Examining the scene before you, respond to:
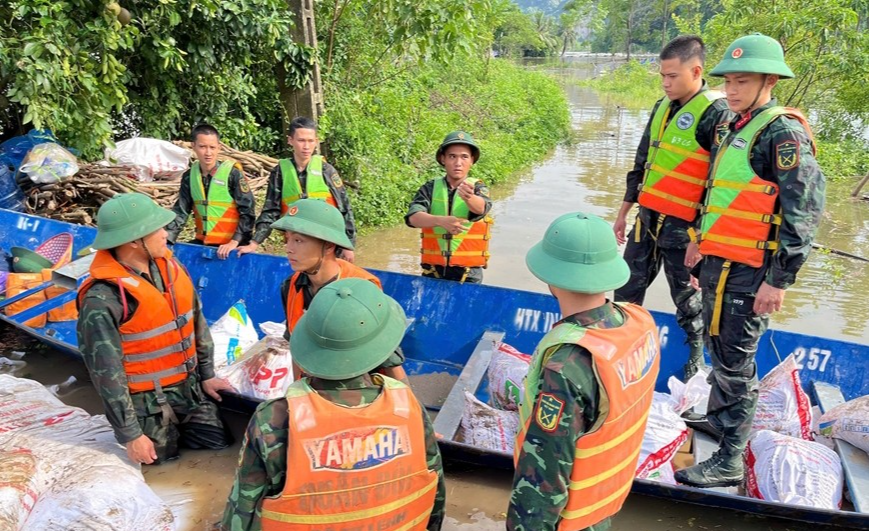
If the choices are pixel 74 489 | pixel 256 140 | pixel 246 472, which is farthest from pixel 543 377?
pixel 256 140

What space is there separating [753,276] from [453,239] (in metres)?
1.98

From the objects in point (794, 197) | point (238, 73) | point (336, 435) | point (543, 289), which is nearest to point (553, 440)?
point (336, 435)

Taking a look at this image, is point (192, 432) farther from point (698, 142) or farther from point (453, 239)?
point (698, 142)

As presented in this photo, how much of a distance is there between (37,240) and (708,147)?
5306 millimetres

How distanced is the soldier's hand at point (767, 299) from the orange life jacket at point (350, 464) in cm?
168

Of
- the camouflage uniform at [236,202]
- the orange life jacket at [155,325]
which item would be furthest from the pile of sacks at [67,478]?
the camouflage uniform at [236,202]

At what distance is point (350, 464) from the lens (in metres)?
1.68

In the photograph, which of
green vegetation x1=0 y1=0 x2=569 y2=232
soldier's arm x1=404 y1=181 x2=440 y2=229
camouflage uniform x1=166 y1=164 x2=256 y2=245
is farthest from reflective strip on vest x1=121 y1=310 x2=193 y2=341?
green vegetation x1=0 y1=0 x2=569 y2=232

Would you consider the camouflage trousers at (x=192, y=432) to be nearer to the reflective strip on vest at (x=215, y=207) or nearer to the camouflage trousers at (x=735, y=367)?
the reflective strip on vest at (x=215, y=207)

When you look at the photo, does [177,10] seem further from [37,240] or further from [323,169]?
[323,169]

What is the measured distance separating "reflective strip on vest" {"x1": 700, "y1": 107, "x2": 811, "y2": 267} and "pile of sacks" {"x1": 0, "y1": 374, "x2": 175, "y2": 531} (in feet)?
→ 8.74

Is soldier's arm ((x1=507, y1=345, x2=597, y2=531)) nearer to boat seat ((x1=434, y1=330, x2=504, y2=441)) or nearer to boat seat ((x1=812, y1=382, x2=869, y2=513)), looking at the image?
boat seat ((x1=434, y1=330, x2=504, y2=441))

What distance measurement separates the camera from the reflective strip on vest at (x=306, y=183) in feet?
14.7

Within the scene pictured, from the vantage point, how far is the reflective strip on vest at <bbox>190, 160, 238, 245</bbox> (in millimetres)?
4688
